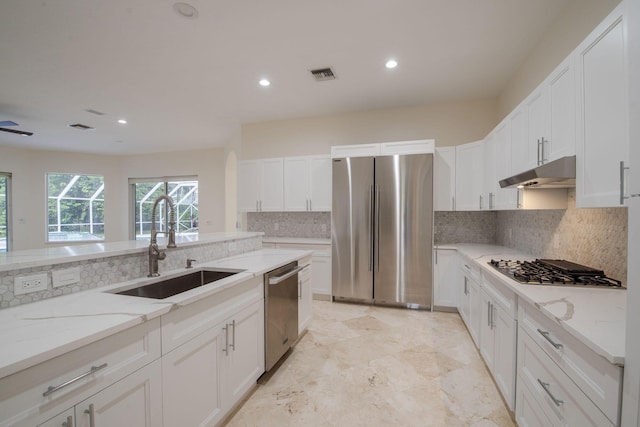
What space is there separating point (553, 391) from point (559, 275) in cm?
84

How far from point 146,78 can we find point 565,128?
420 cm

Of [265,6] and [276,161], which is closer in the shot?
[265,6]

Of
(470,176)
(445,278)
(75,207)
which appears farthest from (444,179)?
(75,207)

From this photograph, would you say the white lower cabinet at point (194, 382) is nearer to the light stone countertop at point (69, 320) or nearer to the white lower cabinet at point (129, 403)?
the white lower cabinet at point (129, 403)

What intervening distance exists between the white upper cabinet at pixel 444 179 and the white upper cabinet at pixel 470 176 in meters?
0.06

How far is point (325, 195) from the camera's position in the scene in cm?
429

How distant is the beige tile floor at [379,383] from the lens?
1.80 metres

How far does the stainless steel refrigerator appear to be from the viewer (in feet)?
11.7

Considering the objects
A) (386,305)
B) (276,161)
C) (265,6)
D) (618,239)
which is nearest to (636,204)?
(618,239)

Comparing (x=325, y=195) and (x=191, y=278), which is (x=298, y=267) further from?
(x=325, y=195)

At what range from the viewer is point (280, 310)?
229 cm

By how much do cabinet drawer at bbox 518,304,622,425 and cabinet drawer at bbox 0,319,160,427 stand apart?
5.56 ft

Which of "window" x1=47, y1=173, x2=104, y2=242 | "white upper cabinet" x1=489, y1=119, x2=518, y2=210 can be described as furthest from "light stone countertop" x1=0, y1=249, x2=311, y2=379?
"window" x1=47, y1=173, x2=104, y2=242

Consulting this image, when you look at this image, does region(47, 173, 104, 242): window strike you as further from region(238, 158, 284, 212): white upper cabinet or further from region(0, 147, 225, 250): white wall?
Answer: region(238, 158, 284, 212): white upper cabinet
